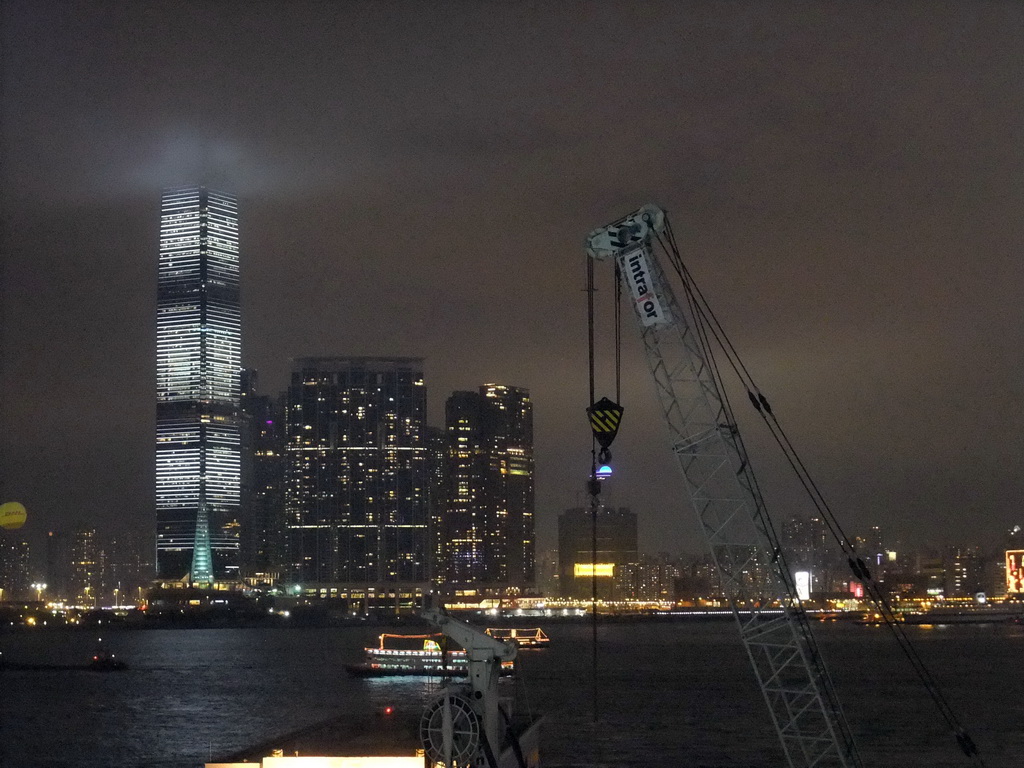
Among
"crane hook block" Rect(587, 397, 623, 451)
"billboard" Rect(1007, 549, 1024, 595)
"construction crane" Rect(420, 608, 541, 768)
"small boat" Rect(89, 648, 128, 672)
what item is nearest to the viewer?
"construction crane" Rect(420, 608, 541, 768)

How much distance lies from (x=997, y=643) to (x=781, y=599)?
173 m

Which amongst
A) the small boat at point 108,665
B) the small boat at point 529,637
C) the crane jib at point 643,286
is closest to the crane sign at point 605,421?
the crane jib at point 643,286

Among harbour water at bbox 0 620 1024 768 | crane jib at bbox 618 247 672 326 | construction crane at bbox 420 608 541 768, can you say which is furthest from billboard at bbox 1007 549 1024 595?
construction crane at bbox 420 608 541 768

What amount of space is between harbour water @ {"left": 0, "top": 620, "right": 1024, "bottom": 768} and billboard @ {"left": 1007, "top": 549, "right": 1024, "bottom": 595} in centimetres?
3365

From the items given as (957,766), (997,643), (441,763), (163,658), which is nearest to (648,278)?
(441,763)

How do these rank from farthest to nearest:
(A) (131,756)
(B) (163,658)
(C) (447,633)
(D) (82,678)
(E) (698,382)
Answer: (B) (163,658) → (D) (82,678) → (A) (131,756) → (E) (698,382) → (C) (447,633)

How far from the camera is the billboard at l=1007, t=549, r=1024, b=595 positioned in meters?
182

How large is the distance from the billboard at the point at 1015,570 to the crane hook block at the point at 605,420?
167 meters

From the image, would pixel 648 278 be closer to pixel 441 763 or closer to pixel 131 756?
pixel 441 763

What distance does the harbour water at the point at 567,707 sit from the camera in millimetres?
62344

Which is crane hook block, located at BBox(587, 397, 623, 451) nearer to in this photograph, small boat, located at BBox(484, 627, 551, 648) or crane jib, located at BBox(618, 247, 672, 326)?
crane jib, located at BBox(618, 247, 672, 326)

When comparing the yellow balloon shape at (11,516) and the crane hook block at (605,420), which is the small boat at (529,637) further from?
the crane hook block at (605,420)

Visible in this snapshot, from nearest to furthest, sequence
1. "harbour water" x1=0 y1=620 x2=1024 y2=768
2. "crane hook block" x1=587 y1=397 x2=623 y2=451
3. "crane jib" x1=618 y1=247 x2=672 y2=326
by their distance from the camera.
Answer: "crane hook block" x1=587 y1=397 x2=623 y2=451 → "crane jib" x1=618 y1=247 x2=672 y2=326 → "harbour water" x1=0 y1=620 x2=1024 y2=768

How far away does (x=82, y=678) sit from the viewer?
397 feet
